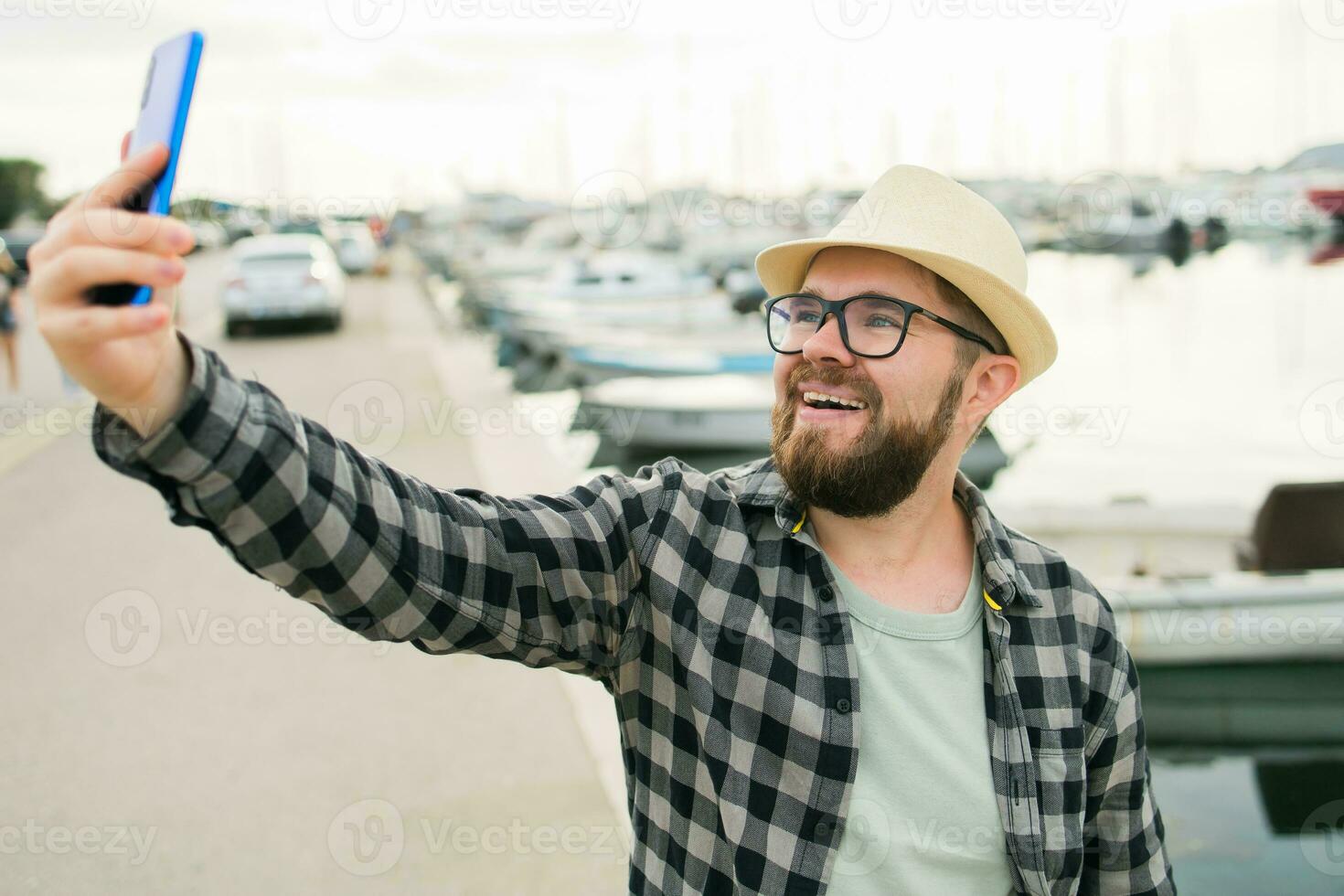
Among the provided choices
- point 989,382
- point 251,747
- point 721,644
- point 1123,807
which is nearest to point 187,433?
point 721,644

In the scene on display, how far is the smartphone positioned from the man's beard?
1206 millimetres

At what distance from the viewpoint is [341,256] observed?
37.2 meters

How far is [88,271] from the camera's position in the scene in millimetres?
1054

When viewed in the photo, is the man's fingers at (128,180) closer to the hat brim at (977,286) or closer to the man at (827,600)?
the man at (827,600)

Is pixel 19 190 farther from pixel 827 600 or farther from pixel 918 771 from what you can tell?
pixel 918 771

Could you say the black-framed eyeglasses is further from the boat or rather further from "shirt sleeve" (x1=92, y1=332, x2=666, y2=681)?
the boat

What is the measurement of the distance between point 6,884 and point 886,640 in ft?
10.5

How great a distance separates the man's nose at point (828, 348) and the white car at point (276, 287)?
17.8 metres

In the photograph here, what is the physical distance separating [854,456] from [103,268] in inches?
52.9

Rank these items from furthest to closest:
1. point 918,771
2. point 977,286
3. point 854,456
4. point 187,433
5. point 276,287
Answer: point 276,287, point 977,286, point 854,456, point 918,771, point 187,433

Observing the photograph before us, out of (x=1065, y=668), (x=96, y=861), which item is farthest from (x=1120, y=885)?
(x=96, y=861)

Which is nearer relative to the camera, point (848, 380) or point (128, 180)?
point (128, 180)

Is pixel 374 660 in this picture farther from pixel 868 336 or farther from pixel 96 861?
pixel 868 336

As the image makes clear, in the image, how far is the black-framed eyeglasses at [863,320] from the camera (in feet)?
6.66
